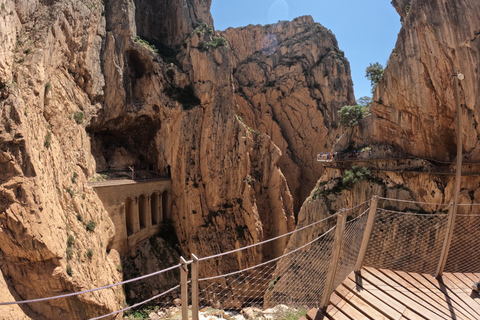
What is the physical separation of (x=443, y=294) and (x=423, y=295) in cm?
73

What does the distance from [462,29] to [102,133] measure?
2998cm

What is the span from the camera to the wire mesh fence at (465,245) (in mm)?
12281

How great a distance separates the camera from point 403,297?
5.64 m

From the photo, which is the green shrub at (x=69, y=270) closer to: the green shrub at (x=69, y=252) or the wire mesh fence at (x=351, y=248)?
the green shrub at (x=69, y=252)

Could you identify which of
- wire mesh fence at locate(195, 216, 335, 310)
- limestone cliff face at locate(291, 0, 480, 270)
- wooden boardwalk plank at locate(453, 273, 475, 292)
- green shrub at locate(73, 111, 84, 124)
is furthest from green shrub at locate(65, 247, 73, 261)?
wooden boardwalk plank at locate(453, 273, 475, 292)

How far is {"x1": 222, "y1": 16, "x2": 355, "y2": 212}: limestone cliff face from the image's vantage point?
40.3 meters

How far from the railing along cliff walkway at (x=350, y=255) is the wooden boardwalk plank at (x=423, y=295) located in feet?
1.30

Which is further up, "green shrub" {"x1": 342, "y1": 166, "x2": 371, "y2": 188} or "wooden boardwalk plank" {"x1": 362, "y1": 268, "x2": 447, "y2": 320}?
"green shrub" {"x1": 342, "y1": 166, "x2": 371, "y2": 188}

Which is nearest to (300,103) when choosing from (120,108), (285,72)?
(285,72)

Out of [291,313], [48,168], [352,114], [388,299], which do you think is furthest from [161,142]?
[388,299]

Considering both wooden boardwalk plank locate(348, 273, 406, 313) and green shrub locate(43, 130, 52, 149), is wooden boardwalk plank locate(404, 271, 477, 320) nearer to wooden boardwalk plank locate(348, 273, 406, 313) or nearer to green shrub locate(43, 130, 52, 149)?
wooden boardwalk plank locate(348, 273, 406, 313)

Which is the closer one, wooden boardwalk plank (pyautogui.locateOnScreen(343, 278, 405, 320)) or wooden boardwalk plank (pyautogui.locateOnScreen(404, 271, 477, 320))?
wooden boardwalk plank (pyautogui.locateOnScreen(343, 278, 405, 320))

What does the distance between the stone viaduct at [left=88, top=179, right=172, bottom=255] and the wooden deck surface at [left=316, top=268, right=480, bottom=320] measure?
19849 mm

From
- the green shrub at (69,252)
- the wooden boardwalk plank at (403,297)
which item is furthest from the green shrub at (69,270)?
the wooden boardwalk plank at (403,297)
